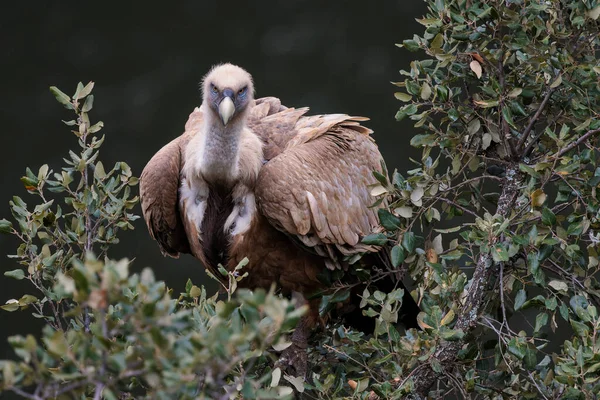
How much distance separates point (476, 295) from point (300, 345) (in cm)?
108

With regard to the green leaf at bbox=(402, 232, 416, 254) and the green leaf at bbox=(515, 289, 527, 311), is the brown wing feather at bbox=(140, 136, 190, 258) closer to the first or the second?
the green leaf at bbox=(402, 232, 416, 254)

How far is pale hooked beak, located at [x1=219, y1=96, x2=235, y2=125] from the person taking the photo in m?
2.98

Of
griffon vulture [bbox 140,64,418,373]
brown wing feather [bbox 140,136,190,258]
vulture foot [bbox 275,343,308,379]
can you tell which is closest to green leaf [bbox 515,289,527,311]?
griffon vulture [bbox 140,64,418,373]

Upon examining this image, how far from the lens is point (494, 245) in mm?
2438

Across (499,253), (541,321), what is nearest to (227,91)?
(499,253)

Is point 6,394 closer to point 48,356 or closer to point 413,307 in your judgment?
point 413,307

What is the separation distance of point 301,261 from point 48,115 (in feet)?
8.01

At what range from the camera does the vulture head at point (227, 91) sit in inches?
121

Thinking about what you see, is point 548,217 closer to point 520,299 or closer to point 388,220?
point 520,299

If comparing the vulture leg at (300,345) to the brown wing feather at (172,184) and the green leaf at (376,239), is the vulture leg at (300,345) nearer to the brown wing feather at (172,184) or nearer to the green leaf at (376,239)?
the brown wing feather at (172,184)

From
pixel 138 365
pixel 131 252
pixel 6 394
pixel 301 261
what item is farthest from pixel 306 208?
pixel 6 394

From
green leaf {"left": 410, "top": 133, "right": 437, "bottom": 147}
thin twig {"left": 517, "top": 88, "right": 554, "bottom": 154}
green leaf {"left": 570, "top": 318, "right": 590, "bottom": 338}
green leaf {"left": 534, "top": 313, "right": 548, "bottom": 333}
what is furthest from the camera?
green leaf {"left": 410, "top": 133, "right": 437, "bottom": 147}

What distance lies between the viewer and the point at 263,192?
3.17 meters

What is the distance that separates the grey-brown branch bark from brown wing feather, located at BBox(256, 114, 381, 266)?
0.68m
